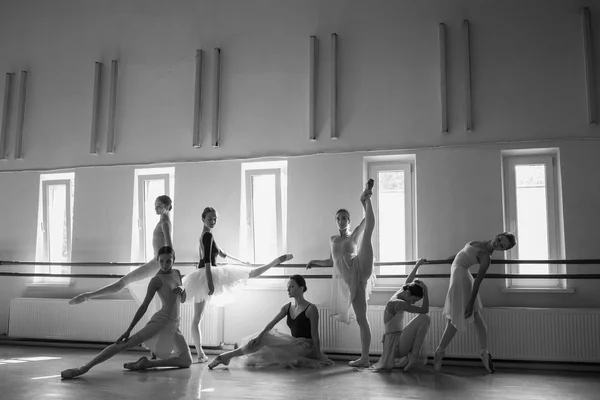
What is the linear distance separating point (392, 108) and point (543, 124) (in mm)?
1531

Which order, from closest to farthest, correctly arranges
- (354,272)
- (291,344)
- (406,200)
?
(291,344)
(354,272)
(406,200)

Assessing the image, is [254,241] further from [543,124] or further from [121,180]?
[543,124]

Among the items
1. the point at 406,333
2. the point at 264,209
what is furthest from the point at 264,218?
the point at 406,333

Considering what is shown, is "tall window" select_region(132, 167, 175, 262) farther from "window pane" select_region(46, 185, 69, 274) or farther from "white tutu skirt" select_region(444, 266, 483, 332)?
"white tutu skirt" select_region(444, 266, 483, 332)

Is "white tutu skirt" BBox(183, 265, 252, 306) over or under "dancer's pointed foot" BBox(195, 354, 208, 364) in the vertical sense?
over

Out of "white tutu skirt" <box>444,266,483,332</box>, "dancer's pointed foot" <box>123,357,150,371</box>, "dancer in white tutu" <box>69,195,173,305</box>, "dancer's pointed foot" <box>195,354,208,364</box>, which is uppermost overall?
"dancer in white tutu" <box>69,195,173,305</box>

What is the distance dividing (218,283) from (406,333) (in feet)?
6.01

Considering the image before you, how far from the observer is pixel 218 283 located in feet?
18.8

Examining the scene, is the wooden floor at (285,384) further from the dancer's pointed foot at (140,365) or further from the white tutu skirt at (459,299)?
the white tutu skirt at (459,299)

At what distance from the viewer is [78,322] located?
277 inches

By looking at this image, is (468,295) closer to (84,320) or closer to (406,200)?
(406,200)

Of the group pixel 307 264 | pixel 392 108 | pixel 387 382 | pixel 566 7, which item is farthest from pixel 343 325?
pixel 566 7

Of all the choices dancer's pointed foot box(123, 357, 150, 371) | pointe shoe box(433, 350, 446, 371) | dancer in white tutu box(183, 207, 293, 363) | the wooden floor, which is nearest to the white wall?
dancer in white tutu box(183, 207, 293, 363)

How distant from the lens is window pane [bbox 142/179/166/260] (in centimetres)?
734
